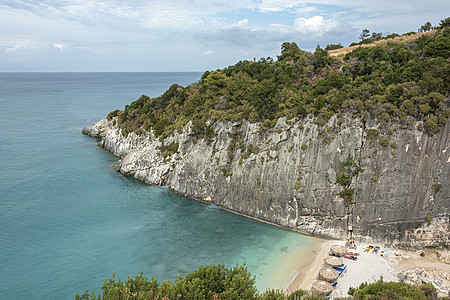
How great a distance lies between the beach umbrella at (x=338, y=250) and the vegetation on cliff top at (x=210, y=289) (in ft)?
24.5

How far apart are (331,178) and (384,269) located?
432 inches

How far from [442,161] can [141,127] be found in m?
51.6

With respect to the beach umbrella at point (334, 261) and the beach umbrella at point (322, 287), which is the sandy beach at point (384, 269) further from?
the beach umbrella at point (334, 261)

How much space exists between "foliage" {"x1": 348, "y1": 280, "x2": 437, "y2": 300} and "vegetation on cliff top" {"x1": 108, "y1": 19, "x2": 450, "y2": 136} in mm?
17610

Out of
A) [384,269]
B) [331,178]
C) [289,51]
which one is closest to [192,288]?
[384,269]

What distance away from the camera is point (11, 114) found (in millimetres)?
99125

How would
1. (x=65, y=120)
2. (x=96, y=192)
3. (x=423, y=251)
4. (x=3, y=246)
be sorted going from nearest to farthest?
(x=423, y=251)
(x=3, y=246)
(x=96, y=192)
(x=65, y=120)

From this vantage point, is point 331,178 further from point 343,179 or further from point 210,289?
point 210,289

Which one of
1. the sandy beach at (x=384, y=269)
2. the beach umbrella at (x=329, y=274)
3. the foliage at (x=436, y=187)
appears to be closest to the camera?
the sandy beach at (x=384, y=269)

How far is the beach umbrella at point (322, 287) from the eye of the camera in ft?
77.5

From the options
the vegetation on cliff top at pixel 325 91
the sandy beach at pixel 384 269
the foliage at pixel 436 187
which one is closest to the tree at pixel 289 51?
the vegetation on cliff top at pixel 325 91

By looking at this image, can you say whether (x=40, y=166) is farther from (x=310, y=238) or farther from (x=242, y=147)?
(x=310, y=238)

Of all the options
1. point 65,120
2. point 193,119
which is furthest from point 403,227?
point 65,120

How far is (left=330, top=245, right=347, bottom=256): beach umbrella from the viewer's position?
28409 mm
